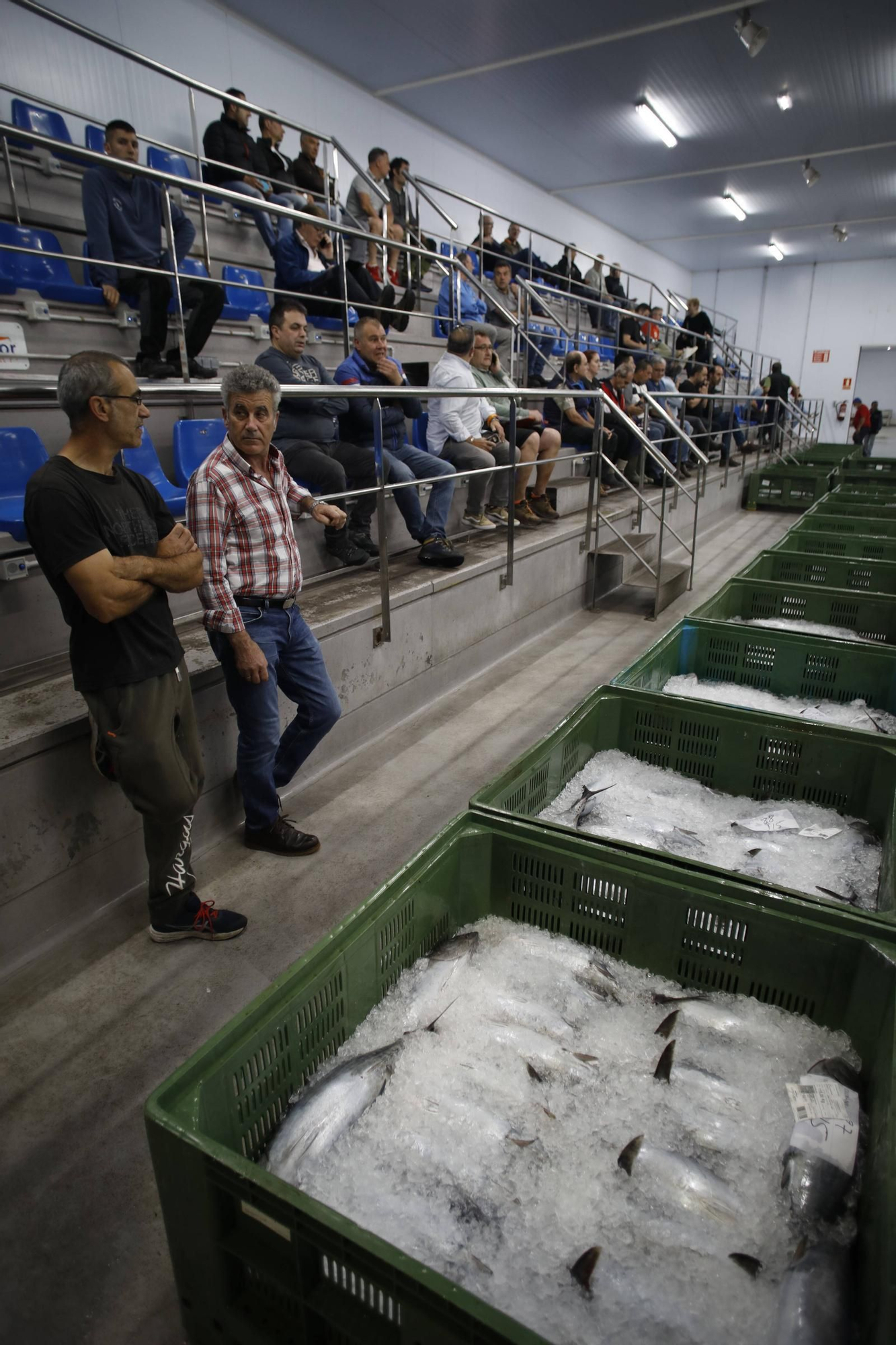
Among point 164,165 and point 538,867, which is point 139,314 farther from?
point 538,867

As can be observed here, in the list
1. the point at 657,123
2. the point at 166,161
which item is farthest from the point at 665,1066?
the point at 657,123

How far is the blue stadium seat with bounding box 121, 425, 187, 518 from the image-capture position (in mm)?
3064

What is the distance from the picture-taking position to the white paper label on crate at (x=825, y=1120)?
112 cm

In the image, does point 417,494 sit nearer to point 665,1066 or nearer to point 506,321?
point 665,1066

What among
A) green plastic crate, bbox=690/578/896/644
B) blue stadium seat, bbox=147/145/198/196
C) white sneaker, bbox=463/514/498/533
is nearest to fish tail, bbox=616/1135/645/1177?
green plastic crate, bbox=690/578/896/644

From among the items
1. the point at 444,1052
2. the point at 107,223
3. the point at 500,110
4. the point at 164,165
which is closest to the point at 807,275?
the point at 500,110

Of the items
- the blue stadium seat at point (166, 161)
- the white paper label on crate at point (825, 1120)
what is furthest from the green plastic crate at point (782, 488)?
the white paper label on crate at point (825, 1120)

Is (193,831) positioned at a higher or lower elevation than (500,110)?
lower

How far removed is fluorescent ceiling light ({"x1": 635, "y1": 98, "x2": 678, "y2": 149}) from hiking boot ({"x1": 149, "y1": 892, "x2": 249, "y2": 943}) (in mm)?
10999

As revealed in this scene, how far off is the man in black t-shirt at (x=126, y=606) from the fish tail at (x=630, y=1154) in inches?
50.2

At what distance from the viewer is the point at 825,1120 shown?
1155 millimetres

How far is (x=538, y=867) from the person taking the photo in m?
1.59

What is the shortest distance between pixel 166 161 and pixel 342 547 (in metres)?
4.75

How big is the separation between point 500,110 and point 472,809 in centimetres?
1099
